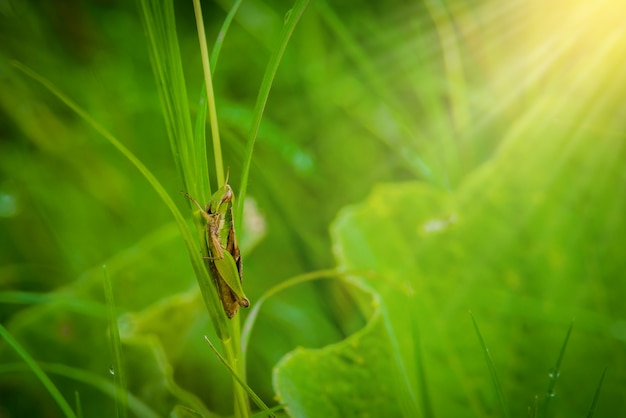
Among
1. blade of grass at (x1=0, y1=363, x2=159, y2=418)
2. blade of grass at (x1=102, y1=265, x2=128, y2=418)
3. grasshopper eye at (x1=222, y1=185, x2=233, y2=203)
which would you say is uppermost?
grasshopper eye at (x1=222, y1=185, x2=233, y2=203)

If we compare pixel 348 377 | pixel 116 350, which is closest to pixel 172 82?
pixel 116 350

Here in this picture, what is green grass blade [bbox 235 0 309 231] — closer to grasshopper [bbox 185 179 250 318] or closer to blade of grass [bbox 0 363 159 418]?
grasshopper [bbox 185 179 250 318]

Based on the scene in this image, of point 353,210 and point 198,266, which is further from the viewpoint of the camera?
point 353,210

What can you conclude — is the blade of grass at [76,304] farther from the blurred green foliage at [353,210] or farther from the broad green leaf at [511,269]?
the broad green leaf at [511,269]

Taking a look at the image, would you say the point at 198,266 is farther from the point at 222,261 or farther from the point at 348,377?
the point at 348,377

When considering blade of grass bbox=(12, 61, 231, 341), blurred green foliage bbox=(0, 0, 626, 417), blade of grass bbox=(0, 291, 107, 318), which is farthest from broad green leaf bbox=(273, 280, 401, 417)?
blade of grass bbox=(0, 291, 107, 318)

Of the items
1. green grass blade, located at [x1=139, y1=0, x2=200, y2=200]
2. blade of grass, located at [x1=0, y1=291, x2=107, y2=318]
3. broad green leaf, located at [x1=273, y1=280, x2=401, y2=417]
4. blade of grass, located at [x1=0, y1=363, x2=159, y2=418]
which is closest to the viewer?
green grass blade, located at [x1=139, y1=0, x2=200, y2=200]

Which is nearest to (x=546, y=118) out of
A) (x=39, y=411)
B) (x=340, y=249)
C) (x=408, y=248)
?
(x=408, y=248)

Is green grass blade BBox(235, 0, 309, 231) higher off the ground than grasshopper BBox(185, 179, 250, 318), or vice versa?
green grass blade BBox(235, 0, 309, 231)
